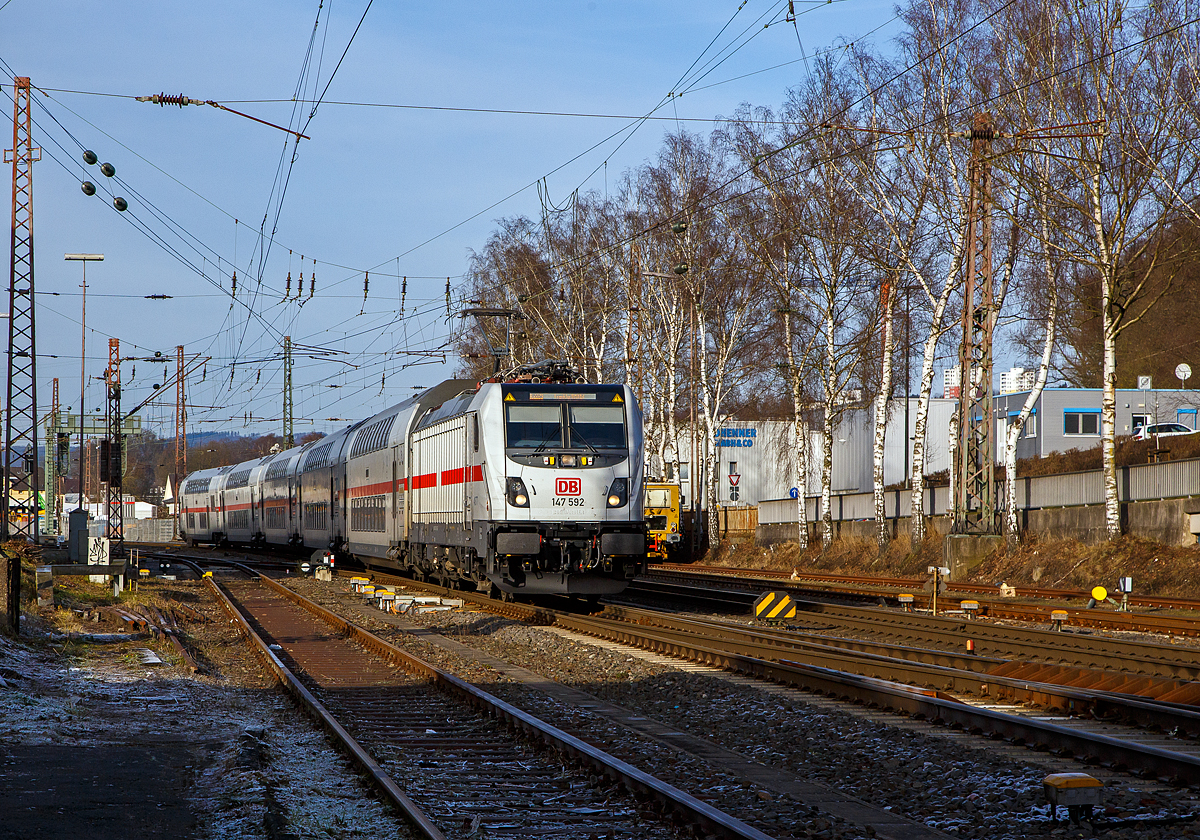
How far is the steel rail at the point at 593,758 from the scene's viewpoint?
6301mm

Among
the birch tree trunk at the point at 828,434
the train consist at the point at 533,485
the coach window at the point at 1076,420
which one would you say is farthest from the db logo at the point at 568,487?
the coach window at the point at 1076,420

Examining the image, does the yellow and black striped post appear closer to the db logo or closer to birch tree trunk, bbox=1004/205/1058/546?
the db logo

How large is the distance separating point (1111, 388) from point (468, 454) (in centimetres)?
1308

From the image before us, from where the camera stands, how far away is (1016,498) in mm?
30797

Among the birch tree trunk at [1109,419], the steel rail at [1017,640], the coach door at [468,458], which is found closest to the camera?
the steel rail at [1017,640]

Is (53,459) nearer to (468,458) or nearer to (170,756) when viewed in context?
(468,458)

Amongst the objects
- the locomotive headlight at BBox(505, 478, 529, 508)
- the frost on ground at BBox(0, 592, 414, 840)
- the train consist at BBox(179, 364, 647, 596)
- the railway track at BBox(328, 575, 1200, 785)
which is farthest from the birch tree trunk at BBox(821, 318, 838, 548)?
the frost on ground at BBox(0, 592, 414, 840)

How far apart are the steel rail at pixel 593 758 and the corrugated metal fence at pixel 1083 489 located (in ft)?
59.2

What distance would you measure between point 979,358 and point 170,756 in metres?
21.3

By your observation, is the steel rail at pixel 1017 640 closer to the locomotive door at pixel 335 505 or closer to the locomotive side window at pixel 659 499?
the locomotive door at pixel 335 505

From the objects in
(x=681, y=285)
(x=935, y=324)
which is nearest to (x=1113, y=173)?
(x=935, y=324)

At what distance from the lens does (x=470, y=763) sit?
866 centimetres

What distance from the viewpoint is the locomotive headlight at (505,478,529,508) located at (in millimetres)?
18594

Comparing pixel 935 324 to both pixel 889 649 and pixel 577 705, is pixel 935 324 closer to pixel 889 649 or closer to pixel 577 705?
pixel 889 649
